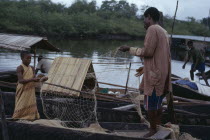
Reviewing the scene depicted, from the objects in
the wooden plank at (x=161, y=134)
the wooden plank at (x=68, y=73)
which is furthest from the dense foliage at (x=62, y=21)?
the wooden plank at (x=161, y=134)

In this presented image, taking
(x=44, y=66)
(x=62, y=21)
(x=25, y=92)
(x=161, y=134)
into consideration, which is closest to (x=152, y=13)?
(x=161, y=134)

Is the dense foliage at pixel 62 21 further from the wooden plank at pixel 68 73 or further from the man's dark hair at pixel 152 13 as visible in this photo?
the man's dark hair at pixel 152 13

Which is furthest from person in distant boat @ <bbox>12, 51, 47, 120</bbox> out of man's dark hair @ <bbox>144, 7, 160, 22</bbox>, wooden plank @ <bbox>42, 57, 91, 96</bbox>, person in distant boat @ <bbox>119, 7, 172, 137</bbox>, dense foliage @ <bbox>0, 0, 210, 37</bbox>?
dense foliage @ <bbox>0, 0, 210, 37</bbox>

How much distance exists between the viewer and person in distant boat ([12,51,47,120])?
4719mm

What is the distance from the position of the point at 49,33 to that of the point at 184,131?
36560 millimetres

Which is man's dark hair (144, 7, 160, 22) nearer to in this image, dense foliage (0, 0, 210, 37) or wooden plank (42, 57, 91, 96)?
wooden plank (42, 57, 91, 96)

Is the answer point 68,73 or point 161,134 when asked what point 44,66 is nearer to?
point 68,73

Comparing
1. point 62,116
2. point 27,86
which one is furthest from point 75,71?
point 27,86

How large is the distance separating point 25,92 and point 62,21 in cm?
3901

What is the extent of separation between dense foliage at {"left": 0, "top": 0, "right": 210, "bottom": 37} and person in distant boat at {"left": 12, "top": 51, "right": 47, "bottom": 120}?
31341mm

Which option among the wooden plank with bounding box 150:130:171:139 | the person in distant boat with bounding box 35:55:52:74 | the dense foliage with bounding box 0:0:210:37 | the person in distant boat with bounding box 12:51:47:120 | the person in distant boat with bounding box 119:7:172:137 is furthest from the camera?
the dense foliage with bounding box 0:0:210:37

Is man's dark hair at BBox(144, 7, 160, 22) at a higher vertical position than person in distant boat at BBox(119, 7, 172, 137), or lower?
higher

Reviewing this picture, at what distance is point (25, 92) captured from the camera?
A: 488 cm

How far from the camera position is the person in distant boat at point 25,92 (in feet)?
15.5
